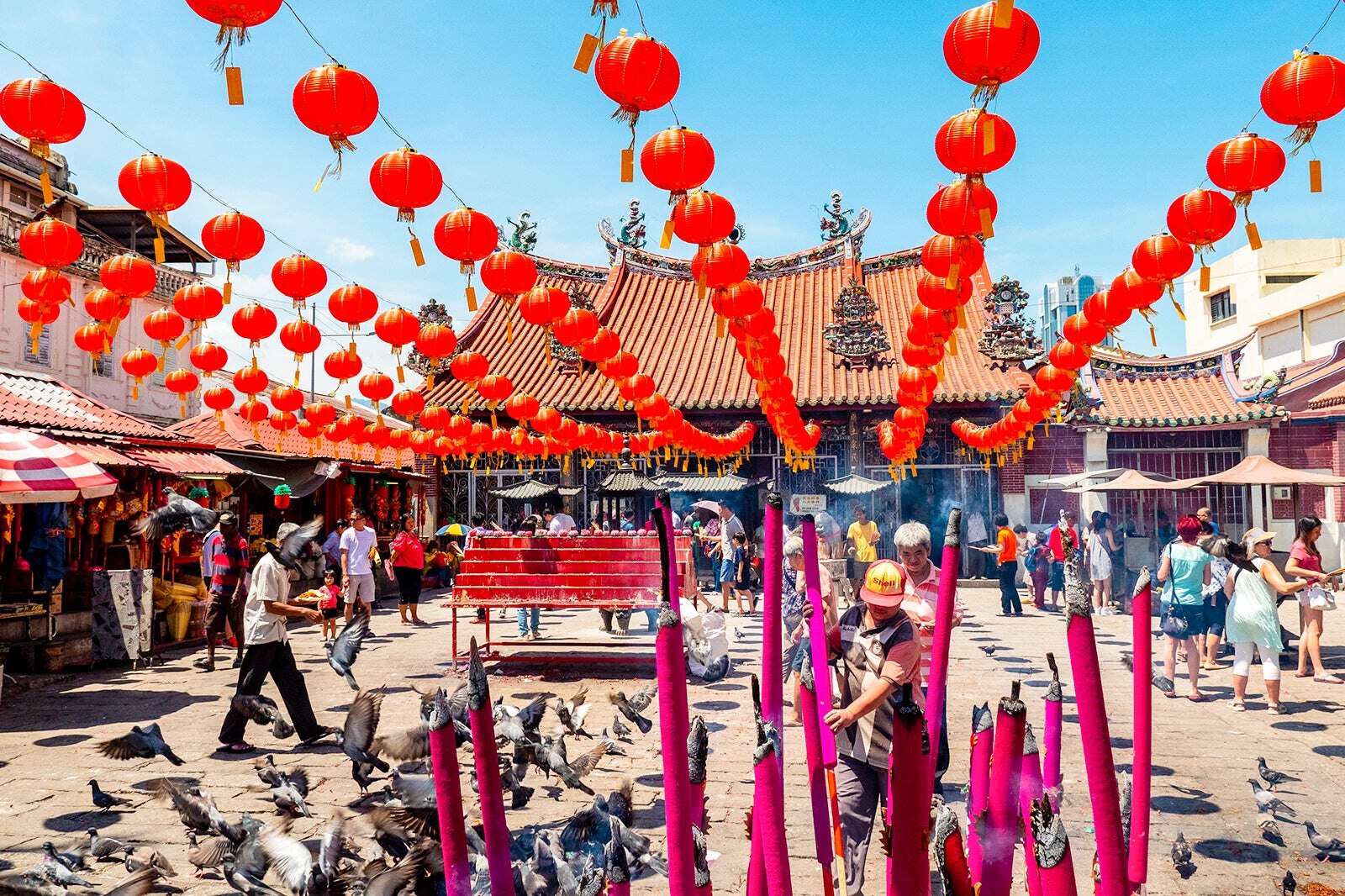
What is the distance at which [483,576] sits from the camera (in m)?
8.85

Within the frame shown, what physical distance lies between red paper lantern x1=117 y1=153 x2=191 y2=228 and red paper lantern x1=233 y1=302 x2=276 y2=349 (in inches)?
135

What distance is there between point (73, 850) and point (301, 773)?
1.17 meters

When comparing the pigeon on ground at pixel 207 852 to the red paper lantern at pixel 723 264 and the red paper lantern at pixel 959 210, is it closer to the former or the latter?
the red paper lantern at pixel 723 264

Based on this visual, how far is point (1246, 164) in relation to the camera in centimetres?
546

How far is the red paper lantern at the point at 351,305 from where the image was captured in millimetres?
8172

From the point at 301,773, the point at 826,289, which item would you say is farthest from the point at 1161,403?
the point at 301,773

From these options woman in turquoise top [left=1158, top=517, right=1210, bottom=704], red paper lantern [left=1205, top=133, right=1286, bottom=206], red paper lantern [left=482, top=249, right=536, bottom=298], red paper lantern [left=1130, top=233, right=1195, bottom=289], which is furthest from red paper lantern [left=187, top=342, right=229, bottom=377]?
woman in turquoise top [left=1158, top=517, right=1210, bottom=704]

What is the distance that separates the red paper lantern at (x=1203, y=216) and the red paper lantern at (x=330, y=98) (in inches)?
219

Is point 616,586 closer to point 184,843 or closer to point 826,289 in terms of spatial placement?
point 184,843

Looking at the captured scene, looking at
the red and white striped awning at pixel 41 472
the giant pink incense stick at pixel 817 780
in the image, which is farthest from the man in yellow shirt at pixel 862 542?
the giant pink incense stick at pixel 817 780

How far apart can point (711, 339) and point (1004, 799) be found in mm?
19403

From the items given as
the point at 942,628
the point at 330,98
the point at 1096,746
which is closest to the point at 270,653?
the point at 330,98

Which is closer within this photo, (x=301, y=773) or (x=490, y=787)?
(x=490, y=787)

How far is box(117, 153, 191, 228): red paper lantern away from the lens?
557 centimetres
